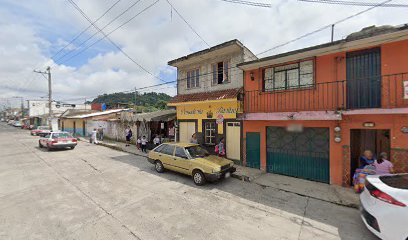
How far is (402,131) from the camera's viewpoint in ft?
20.4

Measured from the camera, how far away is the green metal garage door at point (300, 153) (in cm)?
776

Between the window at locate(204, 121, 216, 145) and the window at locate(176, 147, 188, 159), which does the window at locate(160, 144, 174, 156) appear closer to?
the window at locate(176, 147, 188, 159)

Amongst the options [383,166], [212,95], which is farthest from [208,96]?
[383,166]

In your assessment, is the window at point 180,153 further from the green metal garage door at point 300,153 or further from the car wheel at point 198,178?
the green metal garage door at point 300,153

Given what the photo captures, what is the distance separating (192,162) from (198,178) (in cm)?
68

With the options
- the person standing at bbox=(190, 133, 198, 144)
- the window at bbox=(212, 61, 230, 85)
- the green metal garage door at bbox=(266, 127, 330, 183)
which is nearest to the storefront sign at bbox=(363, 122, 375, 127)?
the green metal garage door at bbox=(266, 127, 330, 183)

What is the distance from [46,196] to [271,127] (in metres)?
9.19

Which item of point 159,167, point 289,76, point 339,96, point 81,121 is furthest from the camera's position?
point 81,121

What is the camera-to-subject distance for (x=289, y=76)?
8.55 metres

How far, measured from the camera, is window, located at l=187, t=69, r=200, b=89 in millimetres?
12076

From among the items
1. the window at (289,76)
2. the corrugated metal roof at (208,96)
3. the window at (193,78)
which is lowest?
the corrugated metal roof at (208,96)

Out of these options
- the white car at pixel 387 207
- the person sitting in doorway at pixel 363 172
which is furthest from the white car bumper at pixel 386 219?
the person sitting in doorway at pixel 363 172

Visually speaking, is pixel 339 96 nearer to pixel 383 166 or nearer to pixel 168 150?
pixel 383 166

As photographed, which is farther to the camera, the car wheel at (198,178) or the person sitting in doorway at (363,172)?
the car wheel at (198,178)
